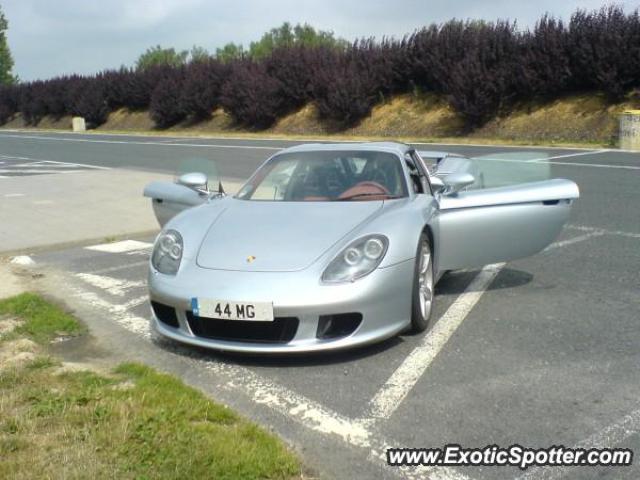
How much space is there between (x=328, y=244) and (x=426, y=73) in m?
26.3

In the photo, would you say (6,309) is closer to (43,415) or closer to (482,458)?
(43,415)

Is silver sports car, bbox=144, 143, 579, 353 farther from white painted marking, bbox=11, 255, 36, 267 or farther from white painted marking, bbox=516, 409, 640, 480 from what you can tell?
white painted marking, bbox=11, 255, 36, 267

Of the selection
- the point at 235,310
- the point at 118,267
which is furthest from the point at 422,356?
the point at 118,267

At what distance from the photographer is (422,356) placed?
4.16m

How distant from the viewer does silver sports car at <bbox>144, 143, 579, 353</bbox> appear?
154 inches

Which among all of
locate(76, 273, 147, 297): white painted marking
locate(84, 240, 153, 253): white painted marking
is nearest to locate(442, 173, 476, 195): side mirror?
locate(76, 273, 147, 297): white painted marking

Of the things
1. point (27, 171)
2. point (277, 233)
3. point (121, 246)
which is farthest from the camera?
point (27, 171)

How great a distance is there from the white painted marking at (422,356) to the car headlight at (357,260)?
0.60 metres

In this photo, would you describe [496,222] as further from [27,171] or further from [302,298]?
[27,171]

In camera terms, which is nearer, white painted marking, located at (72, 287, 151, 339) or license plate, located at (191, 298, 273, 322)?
license plate, located at (191, 298, 273, 322)

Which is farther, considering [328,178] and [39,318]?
[328,178]

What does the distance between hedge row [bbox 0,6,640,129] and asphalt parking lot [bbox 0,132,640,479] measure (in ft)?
59.9

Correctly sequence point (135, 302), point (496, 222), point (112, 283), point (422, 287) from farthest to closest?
point (112, 283) → point (135, 302) → point (496, 222) → point (422, 287)

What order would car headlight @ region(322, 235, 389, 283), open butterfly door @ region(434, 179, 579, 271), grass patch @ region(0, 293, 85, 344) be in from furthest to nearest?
open butterfly door @ region(434, 179, 579, 271) < grass patch @ region(0, 293, 85, 344) < car headlight @ region(322, 235, 389, 283)
